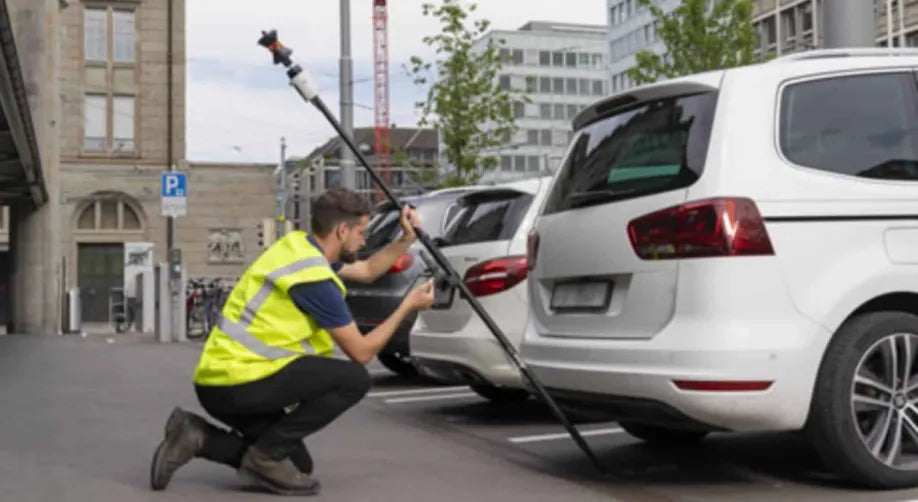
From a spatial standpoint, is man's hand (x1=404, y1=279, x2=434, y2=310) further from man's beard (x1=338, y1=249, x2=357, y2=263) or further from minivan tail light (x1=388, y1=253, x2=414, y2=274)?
minivan tail light (x1=388, y1=253, x2=414, y2=274)

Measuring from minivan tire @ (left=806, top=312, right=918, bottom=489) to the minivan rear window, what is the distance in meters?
0.95

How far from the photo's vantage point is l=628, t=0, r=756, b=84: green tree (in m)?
30.1

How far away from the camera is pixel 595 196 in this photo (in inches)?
244

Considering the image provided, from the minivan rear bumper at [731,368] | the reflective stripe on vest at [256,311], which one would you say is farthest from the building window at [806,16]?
the reflective stripe on vest at [256,311]

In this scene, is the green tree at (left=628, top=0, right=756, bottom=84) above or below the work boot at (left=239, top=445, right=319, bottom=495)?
above

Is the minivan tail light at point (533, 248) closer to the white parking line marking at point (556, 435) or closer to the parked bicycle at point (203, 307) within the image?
the white parking line marking at point (556, 435)

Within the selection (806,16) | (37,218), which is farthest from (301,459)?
(806,16)

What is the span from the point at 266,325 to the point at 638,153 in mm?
1857

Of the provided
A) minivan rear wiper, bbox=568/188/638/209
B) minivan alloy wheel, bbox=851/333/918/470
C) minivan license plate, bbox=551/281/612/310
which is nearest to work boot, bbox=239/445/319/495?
minivan license plate, bbox=551/281/612/310

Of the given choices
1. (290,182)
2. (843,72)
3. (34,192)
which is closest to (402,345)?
(843,72)

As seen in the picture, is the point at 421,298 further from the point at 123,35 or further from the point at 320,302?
the point at 123,35

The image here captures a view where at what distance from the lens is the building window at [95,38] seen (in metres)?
48.2

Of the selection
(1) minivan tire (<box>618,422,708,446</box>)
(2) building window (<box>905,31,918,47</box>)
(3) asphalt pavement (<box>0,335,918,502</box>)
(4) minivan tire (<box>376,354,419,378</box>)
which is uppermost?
(2) building window (<box>905,31,918,47</box>)

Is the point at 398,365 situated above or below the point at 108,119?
below
